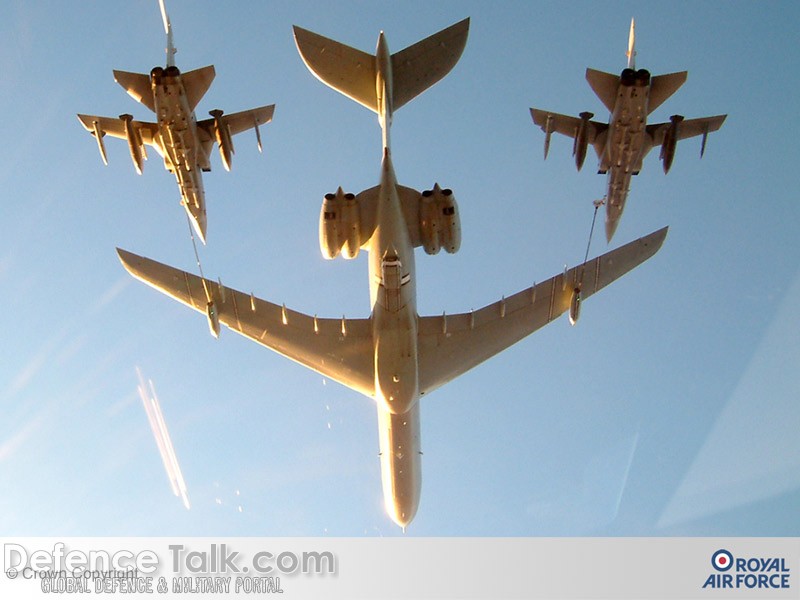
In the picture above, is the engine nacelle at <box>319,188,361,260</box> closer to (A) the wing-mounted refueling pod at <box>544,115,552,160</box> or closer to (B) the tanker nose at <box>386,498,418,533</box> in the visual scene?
(A) the wing-mounted refueling pod at <box>544,115,552,160</box>

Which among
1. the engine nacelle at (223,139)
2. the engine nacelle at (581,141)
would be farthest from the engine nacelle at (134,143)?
the engine nacelle at (581,141)

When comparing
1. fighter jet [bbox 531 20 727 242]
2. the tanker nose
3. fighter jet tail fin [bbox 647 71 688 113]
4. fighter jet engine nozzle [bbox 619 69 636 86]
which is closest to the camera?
fighter jet engine nozzle [bbox 619 69 636 86]

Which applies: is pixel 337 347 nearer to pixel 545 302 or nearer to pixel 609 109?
pixel 545 302

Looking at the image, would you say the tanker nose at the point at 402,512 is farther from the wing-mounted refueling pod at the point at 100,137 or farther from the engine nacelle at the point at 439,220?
the wing-mounted refueling pod at the point at 100,137

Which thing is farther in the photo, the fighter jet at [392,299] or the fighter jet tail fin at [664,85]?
the fighter jet at [392,299]

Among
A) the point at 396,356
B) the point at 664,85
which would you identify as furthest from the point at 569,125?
the point at 396,356

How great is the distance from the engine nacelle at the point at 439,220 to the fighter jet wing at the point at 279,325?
3.56 m

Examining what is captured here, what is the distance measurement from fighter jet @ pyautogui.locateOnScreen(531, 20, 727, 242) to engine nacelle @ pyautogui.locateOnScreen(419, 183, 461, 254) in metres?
3.46

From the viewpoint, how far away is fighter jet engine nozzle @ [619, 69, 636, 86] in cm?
1998

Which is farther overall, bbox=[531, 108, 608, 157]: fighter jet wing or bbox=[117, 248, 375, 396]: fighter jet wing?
bbox=[117, 248, 375, 396]: fighter jet wing

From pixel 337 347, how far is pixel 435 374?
326 cm

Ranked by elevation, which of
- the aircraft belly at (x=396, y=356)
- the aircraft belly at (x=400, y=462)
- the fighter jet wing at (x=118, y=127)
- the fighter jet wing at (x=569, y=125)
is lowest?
the aircraft belly at (x=400, y=462)

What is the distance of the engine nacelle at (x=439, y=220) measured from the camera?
22703 millimetres

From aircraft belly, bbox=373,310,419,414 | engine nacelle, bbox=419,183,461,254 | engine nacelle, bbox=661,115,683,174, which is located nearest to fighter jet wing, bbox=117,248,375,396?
aircraft belly, bbox=373,310,419,414
